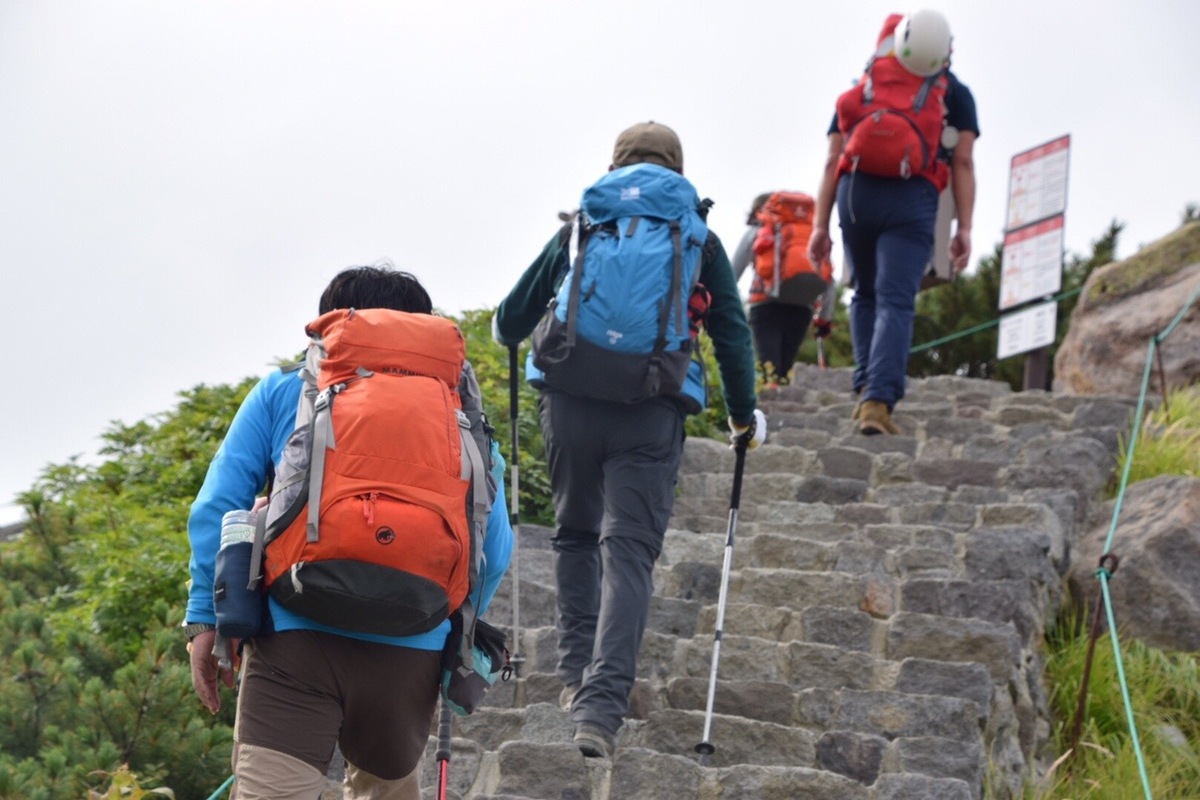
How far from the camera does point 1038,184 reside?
468 inches

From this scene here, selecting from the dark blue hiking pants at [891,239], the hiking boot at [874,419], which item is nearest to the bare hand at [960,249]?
the dark blue hiking pants at [891,239]

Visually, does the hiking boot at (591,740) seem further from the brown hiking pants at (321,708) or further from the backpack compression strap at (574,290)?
the brown hiking pants at (321,708)

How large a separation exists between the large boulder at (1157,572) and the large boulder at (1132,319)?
3734 millimetres

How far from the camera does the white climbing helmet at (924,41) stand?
25.9 ft

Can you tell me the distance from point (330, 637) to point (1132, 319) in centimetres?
923

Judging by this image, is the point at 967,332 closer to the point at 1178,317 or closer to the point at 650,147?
the point at 1178,317

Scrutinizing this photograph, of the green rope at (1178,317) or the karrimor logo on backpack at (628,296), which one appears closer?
the karrimor logo on backpack at (628,296)

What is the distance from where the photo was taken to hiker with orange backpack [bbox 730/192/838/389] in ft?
35.0

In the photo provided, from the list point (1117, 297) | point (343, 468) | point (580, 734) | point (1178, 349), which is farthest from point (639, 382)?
point (1117, 297)

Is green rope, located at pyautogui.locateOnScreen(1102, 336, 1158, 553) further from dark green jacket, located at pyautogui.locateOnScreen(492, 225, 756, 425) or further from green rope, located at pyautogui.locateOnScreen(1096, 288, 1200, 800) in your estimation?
dark green jacket, located at pyautogui.locateOnScreen(492, 225, 756, 425)

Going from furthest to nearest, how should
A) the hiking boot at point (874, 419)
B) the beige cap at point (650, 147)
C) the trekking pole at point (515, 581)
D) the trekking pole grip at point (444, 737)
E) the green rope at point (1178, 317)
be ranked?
the green rope at point (1178, 317)
the hiking boot at point (874, 419)
the trekking pole at point (515, 581)
the beige cap at point (650, 147)
the trekking pole grip at point (444, 737)

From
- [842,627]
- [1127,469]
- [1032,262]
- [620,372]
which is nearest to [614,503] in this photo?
[620,372]

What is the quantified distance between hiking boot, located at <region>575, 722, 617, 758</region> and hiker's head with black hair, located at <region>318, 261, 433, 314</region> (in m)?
1.80

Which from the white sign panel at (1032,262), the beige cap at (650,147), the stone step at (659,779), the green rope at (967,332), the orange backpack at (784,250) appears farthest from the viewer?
the green rope at (967,332)
